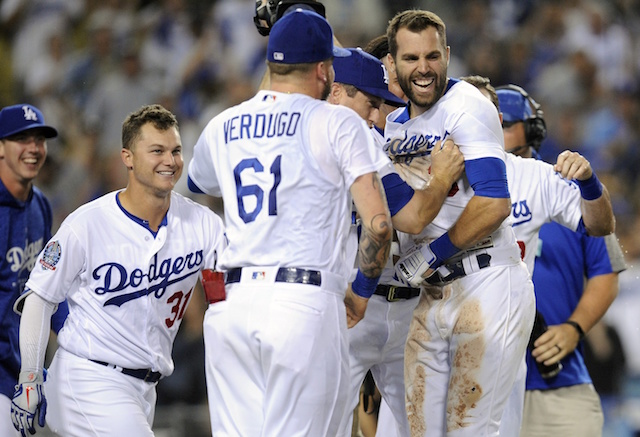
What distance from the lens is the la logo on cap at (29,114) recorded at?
5.97 m

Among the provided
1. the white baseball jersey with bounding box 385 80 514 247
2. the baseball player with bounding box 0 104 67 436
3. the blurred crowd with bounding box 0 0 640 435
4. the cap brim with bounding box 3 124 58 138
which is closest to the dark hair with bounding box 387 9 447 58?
the white baseball jersey with bounding box 385 80 514 247

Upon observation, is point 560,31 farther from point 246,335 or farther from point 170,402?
point 246,335

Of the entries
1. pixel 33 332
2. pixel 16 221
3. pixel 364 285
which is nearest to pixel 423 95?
pixel 364 285

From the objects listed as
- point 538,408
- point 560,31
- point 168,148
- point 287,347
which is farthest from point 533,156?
point 560,31

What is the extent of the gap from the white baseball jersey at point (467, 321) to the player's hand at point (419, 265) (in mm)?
151

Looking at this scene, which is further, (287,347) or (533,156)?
(533,156)

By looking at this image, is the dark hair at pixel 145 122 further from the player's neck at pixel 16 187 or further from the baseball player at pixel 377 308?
the player's neck at pixel 16 187

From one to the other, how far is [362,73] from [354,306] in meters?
1.34

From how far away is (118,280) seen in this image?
15.6 ft

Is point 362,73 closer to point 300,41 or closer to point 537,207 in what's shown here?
point 300,41

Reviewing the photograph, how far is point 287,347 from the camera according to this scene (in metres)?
3.67

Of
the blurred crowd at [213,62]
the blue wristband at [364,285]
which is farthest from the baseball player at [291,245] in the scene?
the blurred crowd at [213,62]

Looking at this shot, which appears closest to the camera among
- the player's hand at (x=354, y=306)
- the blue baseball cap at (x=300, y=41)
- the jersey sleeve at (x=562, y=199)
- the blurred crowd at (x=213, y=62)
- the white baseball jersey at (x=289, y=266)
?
the white baseball jersey at (x=289, y=266)

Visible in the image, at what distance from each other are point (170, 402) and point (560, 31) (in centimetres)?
592
